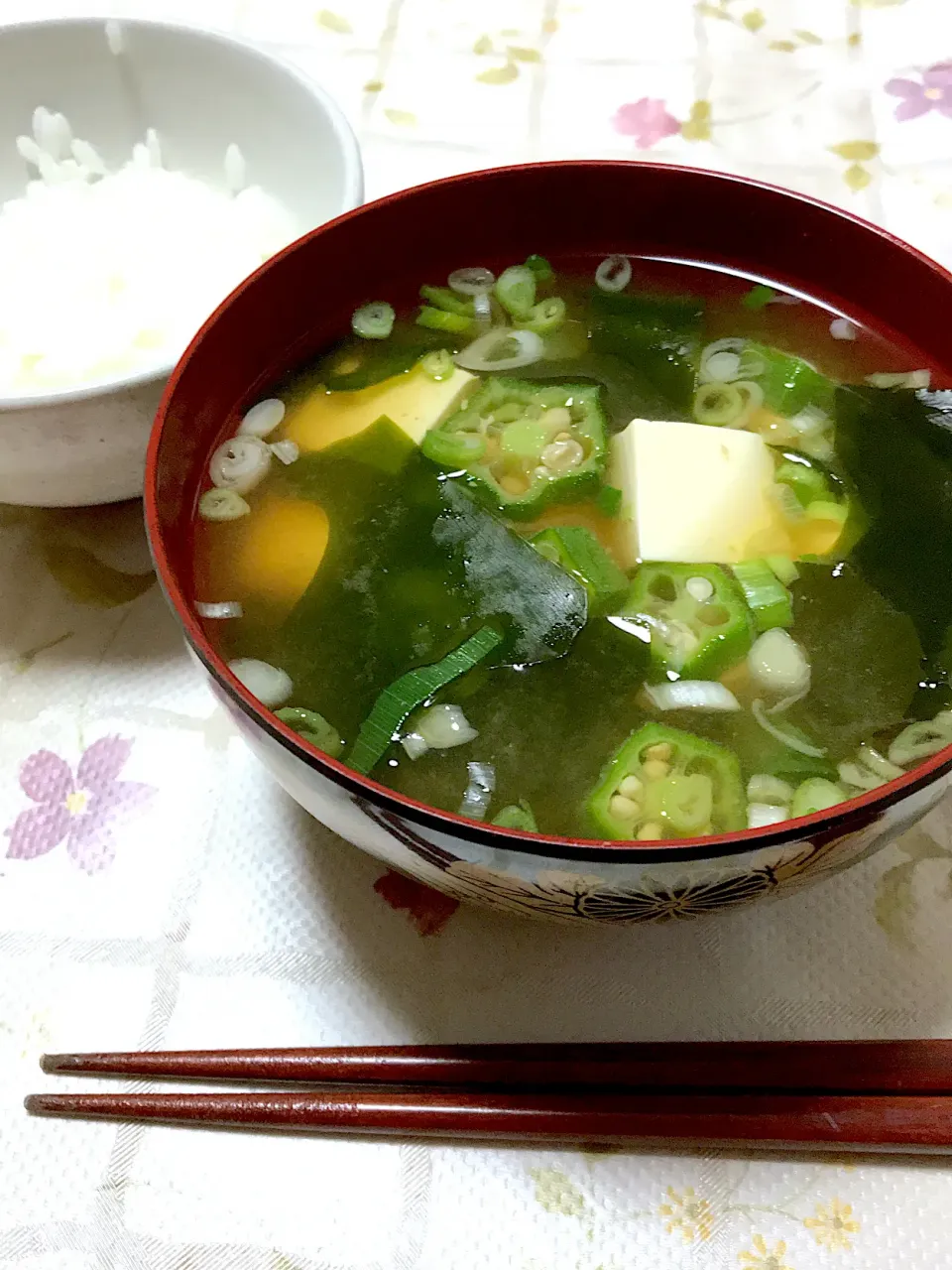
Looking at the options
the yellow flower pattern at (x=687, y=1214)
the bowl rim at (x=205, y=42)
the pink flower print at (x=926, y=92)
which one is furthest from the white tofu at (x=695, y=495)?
the pink flower print at (x=926, y=92)

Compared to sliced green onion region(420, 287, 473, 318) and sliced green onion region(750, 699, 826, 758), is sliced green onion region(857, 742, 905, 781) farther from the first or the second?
sliced green onion region(420, 287, 473, 318)

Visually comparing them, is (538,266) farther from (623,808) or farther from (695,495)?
(623,808)

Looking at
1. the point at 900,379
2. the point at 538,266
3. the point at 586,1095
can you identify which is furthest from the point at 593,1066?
the point at 538,266

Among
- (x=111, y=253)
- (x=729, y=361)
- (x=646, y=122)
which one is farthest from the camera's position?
(x=646, y=122)

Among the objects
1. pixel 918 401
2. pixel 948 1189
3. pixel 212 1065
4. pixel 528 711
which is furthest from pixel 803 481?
pixel 212 1065

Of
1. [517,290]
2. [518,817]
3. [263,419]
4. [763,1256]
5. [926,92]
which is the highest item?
[926,92]

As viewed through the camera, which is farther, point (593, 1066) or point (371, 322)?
point (371, 322)

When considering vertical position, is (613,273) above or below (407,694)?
above

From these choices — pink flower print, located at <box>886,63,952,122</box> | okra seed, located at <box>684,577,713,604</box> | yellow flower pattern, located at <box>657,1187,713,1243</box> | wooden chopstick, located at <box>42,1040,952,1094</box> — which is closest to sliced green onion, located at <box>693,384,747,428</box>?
okra seed, located at <box>684,577,713,604</box>
